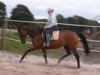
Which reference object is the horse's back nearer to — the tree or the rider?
the rider

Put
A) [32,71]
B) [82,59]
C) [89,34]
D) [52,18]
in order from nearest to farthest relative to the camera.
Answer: [32,71] → [52,18] → [82,59] → [89,34]

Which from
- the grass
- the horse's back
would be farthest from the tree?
the horse's back

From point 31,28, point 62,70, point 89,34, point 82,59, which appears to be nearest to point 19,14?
point 89,34

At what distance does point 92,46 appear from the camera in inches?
629

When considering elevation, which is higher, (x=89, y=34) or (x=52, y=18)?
(x=52, y=18)

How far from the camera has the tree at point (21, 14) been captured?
23.8m

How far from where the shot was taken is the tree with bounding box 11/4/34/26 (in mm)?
23828

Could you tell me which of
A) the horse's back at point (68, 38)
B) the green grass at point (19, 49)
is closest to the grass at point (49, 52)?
the green grass at point (19, 49)

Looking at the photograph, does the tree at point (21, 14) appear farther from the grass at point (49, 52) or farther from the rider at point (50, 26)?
the rider at point (50, 26)

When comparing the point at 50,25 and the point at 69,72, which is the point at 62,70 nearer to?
the point at 69,72

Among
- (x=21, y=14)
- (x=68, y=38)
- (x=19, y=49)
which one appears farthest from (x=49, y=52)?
(x=21, y=14)

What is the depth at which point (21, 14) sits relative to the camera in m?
23.9

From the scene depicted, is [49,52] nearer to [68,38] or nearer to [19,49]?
[19,49]

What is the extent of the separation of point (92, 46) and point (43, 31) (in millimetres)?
4204
